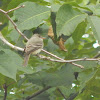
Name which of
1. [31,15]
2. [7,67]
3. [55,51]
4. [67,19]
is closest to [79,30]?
[67,19]

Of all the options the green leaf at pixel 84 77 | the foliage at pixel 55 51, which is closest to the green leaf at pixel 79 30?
the foliage at pixel 55 51

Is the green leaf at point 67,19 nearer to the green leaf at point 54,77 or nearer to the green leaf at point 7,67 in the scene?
the green leaf at point 7,67

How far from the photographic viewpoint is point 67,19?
2.05m

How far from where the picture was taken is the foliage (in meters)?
2.02

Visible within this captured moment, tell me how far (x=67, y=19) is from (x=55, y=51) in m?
0.98

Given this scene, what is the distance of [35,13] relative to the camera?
230 cm

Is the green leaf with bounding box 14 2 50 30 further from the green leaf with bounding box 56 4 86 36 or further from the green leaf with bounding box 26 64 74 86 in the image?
the green leaf with bounding box 26 64 74 86

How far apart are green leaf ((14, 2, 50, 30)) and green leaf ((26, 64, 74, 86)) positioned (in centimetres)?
60

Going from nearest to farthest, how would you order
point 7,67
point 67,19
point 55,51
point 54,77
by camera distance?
point 7,67, point 67,19, point 54,77, point 55,51

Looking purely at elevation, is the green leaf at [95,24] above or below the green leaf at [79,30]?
above

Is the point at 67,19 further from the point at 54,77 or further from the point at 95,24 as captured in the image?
the point at 54,77

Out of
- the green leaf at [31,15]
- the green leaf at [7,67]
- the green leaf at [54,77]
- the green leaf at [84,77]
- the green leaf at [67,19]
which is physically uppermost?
the green leaf at [67,19]

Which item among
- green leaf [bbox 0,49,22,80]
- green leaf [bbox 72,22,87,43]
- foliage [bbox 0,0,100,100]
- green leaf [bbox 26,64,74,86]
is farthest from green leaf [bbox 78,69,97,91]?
green leaf [bbox 0,49,22,80]

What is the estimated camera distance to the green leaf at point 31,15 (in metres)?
2.25
